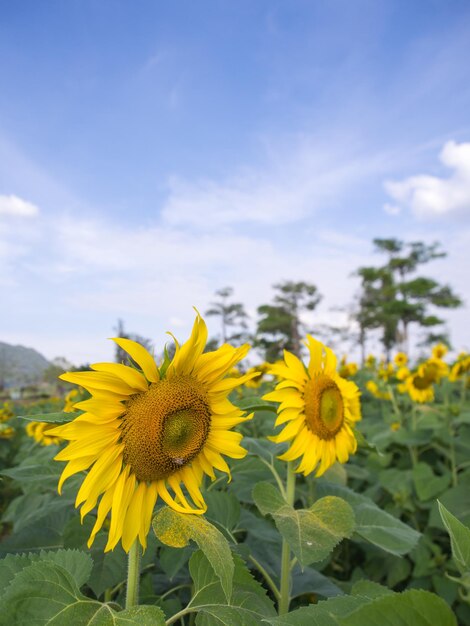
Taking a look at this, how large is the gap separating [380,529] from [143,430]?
101 centimetres

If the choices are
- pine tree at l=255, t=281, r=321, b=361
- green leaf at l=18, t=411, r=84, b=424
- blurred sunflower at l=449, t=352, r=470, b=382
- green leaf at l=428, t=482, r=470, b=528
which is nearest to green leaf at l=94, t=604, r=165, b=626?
green leaf at l=18, t=411, r=84, b=424

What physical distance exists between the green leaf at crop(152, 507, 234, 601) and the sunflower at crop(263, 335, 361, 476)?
0.63 meters

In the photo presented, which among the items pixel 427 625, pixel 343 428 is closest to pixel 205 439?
pixel 427 625

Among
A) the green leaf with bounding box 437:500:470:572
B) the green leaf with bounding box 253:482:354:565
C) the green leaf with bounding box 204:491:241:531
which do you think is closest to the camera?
the green leaf with bounding box 437:500:470:572

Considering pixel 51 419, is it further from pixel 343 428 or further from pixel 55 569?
pixel 343 428

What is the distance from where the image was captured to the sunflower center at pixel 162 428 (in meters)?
1.12

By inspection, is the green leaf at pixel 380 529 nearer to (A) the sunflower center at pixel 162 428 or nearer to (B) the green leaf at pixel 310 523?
(B) the green leaf at pixel 310 523

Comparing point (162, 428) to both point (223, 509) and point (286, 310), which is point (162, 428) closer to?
point (223, 509)

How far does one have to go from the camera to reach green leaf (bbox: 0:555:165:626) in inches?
37.0

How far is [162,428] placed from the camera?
113 cm

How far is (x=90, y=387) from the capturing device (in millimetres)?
1067

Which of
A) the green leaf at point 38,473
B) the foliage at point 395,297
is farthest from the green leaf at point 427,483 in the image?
the foliage at point 395,297

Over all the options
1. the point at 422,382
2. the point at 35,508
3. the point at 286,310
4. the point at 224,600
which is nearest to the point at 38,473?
the point at 35,508

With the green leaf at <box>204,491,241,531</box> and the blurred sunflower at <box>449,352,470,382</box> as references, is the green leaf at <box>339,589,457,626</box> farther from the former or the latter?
the blurred sunflower at <box>449,352,470,382</box>
